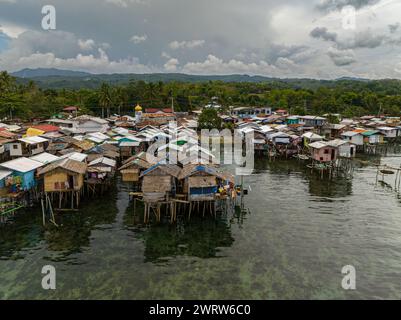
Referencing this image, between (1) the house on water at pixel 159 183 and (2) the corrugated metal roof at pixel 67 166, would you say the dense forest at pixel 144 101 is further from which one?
(1) the house on water at pixel 159 183

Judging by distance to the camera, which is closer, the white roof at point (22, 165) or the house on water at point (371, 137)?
the white roof at point (22, 165)

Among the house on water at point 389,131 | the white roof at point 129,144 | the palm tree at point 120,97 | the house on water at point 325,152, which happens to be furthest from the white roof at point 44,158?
the house on water at point 389,131

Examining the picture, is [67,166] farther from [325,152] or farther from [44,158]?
[325,152]

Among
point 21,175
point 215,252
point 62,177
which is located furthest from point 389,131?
point 21,175

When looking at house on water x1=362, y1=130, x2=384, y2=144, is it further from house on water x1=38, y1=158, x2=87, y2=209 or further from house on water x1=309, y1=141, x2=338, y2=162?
house on water x1=38, y1=158, x2=87, y2=209

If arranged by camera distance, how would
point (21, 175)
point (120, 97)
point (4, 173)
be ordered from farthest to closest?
point (120, 97) → point (21, 175) → point (4, 173)

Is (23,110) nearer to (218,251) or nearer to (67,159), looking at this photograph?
(67,159)
